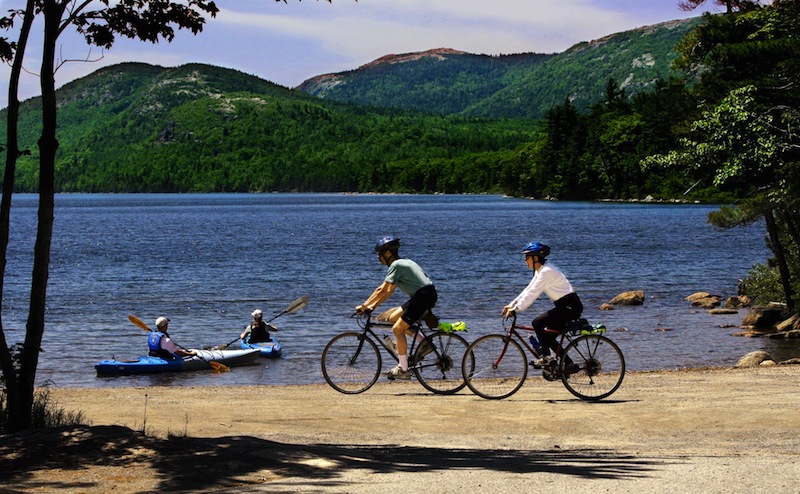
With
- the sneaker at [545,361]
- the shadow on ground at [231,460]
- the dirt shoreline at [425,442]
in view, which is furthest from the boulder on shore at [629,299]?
the shadow on ground at [231,460]

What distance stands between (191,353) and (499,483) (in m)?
16.4

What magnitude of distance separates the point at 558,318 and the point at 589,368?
0.97 meters

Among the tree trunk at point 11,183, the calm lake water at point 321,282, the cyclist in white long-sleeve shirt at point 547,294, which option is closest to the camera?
the tree trunk at point 11,183

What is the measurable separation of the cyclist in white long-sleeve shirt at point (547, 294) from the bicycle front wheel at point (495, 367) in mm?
359

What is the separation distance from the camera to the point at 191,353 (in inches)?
930

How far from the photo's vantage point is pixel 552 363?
543 inches

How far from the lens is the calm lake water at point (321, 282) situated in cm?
2617

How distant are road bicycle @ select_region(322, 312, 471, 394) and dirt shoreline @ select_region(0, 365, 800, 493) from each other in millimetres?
268

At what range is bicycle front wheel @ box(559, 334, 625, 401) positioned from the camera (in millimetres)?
13836

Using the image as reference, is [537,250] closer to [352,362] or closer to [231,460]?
[352,362]

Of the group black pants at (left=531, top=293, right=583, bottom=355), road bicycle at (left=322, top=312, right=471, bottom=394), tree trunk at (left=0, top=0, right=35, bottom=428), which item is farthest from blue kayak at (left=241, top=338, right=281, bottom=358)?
tree trunk at (left=0, top=0, right=35, bottom=428)

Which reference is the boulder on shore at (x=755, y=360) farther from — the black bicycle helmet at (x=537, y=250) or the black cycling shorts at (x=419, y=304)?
the black cycling shorts at (x=419, y=304)

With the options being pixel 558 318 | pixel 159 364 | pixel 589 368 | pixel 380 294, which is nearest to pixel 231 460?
pixel 380 294

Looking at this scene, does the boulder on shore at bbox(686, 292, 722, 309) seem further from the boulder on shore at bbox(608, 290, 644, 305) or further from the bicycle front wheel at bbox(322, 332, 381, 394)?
the bicycle front wheel at bbox(322, 332, 381, 394)
